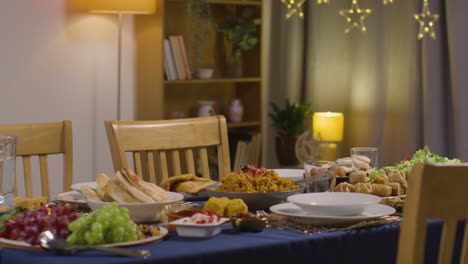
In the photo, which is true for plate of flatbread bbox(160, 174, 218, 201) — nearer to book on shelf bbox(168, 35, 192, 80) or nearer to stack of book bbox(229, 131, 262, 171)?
book on shelf bbox(168, 35, 192, 80)

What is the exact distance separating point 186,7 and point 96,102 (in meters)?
0.72

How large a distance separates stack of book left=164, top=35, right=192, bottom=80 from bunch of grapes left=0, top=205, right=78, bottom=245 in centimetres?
279

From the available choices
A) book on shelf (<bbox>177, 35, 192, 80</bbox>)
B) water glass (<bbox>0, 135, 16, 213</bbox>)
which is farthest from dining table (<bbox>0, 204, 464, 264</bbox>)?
book on shelf (<bbox>177, 35, 192, 80</bbox>)

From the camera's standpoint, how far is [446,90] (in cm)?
430

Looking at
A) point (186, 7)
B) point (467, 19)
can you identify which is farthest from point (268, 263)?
point (186, 7)

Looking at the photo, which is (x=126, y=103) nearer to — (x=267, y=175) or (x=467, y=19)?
(x=467, y=19)

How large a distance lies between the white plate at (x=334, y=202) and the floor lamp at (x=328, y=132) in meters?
2.58

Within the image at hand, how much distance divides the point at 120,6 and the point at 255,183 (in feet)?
7.38

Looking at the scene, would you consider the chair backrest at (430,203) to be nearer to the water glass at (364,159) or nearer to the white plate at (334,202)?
the white plate at (334,202)

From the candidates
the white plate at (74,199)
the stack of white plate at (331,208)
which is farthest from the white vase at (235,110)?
the stack of white plate at (331,208)

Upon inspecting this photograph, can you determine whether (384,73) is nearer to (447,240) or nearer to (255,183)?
(255,183)

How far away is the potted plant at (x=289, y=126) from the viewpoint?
4.87 meters

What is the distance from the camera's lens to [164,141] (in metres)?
2.78

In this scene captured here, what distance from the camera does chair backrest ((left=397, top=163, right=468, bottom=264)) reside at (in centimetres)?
151
